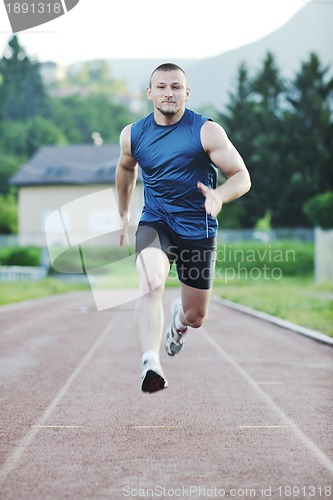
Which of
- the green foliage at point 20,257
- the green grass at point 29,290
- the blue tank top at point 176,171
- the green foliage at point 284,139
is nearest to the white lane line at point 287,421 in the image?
the blue tank top at point 176,171

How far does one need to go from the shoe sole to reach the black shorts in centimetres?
104

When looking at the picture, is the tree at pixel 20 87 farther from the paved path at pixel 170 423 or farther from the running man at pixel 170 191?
the running man at pixel 170 191

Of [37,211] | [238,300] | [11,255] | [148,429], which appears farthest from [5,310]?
[37,211]

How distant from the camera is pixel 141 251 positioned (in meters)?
6.02

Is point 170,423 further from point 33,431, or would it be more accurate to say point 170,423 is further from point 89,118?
point 89,118

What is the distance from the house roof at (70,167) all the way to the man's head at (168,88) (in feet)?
162

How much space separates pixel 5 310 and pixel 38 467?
16.9 m

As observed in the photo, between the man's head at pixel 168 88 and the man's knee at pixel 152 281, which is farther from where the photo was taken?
the man's knee at pixel 152 281

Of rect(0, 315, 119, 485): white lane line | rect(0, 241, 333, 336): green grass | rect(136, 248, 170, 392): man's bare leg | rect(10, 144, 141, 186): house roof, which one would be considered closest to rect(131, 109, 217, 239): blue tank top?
rect(136, 248, 170, 392): man's bare leg

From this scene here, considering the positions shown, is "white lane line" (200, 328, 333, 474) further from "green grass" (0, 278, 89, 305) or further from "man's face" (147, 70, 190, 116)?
"green grass" (0, 278, 89, 305)

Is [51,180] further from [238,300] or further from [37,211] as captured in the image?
[238,300]

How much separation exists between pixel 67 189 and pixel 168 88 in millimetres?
52495

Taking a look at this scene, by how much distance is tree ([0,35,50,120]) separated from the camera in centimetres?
9194

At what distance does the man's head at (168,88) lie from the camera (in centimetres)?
560
